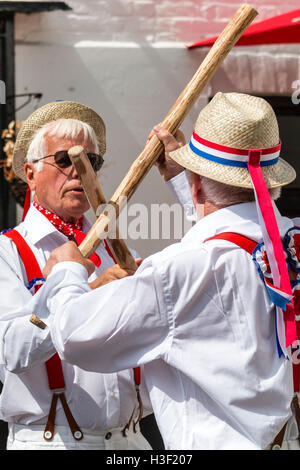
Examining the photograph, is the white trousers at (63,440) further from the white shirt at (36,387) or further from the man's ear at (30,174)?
the man's ear at (30,174)

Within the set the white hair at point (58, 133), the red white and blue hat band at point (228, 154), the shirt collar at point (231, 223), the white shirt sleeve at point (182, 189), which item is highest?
the red white and blue hat band at point (228, 154)

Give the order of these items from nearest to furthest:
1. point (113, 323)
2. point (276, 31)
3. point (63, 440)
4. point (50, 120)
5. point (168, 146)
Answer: point (113, 323) → point (168, 146) → point (63, 440) → point (50, 120) → point (276, 31)

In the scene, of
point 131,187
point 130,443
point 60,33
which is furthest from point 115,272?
point 60,33

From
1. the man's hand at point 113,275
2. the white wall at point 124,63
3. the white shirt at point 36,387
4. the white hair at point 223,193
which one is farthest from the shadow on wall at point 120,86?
the white hair at point 223,193

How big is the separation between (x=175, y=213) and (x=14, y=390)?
8.54 ft

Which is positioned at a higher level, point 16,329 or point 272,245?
point 272,245

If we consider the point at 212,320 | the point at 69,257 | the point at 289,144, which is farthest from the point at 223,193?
the point at 289,144

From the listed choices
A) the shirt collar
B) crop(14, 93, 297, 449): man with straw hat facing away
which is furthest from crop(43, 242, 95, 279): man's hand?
the shirt collar

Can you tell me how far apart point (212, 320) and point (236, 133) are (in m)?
0.52

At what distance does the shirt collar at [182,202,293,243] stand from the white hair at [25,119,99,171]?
986 mm

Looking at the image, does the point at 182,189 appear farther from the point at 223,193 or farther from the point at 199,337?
the point at 199,337

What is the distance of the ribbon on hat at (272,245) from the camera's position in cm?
223

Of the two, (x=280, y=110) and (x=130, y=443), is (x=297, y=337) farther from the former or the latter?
(x=280, y=110)

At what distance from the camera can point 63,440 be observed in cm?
281
